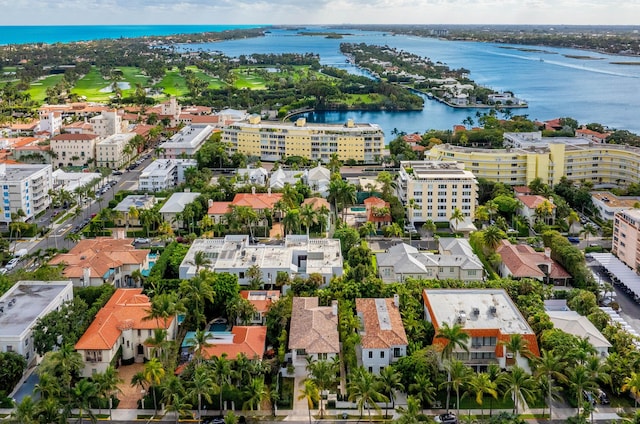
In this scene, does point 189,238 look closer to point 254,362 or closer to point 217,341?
point 217,341

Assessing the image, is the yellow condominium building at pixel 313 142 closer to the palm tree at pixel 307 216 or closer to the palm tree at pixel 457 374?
the palm tree at pixel 307 216

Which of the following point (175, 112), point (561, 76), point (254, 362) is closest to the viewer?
point (254, 362)

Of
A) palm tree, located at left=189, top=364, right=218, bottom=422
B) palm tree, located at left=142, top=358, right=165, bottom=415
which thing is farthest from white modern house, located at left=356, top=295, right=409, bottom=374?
palm tree, located at left=142, top=358, right=165, bottom=415

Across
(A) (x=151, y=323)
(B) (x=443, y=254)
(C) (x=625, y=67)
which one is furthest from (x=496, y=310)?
(C) (x=625, y=67)

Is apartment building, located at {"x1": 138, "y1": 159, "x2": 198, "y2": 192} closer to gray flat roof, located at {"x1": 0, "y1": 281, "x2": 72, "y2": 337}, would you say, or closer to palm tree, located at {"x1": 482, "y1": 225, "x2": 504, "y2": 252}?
gray flat roof, located at {"x1": 0, "y1": 281, "x2": 72, "y2": 337}

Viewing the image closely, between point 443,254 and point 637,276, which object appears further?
point 443,254

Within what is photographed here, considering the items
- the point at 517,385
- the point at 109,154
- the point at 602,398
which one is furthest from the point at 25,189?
the point at 602,398
